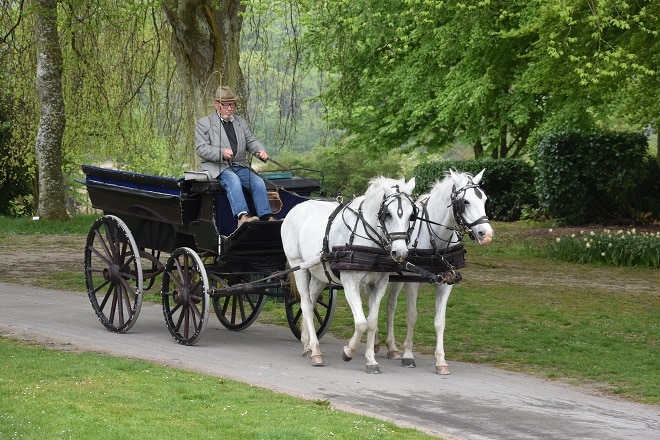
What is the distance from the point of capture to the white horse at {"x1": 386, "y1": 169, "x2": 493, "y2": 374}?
35.6 feet

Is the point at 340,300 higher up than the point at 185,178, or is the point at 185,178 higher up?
the point at 185,178

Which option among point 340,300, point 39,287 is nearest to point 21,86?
point 39,287

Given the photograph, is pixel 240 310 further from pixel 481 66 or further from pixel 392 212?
pixel 481 66

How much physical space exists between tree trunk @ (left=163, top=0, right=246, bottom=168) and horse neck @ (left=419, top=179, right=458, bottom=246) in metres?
6.57

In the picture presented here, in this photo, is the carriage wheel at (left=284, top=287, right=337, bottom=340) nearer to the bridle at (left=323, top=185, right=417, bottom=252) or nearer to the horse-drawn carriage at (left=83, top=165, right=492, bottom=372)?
the horse-drawn carriage at (left=83, top=165, right=492, bottom=372)

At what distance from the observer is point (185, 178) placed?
41.4 ft

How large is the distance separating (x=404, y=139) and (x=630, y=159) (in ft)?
35.3

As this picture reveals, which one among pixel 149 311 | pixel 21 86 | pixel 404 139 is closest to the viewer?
pixel 149 311

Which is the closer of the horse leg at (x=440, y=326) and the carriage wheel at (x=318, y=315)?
the horse leg at (x=440, y=326)

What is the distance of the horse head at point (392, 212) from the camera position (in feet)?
34.4

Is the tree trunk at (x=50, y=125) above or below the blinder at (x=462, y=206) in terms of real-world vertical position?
above

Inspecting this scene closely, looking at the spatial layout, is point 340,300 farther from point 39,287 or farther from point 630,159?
point 630,159

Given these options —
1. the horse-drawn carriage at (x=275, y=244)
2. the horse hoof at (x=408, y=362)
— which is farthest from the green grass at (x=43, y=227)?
the horse hoof at (x=408, y=362)

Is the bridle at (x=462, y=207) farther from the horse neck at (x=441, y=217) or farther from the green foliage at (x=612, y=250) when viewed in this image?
the green foliage at (x=612, y=250)
